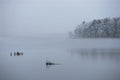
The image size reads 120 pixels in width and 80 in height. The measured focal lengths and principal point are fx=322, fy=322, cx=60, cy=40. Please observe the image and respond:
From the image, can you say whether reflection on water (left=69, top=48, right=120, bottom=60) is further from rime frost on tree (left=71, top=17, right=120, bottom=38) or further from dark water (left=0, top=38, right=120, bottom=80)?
rime frost on tree (left=71, top=17, right=120, bottom=38)

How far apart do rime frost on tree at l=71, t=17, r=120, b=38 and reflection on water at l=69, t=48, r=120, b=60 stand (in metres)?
0.22

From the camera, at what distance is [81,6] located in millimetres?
5027

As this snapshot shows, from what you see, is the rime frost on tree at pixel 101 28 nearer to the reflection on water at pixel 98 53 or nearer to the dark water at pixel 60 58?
the dark water at pixel 60 58

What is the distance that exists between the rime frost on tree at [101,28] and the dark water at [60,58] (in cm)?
9

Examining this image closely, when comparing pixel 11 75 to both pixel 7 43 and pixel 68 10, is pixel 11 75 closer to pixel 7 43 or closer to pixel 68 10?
pixel 7 43

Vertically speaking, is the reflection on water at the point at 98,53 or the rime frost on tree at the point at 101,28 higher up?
the rime frost on tree at the point at 101,28

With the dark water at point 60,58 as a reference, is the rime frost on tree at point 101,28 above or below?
above

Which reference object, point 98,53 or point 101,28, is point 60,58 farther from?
point 101,28

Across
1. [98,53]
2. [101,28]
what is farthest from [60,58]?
[101,28]

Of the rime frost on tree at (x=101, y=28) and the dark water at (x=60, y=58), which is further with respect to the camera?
the rime frost on tree at (x=101, y=28)

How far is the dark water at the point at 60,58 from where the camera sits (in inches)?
190

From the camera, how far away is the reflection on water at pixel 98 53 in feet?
16.4

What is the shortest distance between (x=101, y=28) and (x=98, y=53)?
0.40 meters

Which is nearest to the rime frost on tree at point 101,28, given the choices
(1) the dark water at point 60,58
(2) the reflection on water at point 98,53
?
(1) the dark water at point 60,58
